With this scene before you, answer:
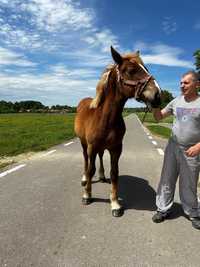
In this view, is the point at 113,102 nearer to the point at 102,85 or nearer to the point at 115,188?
the point at 102,85

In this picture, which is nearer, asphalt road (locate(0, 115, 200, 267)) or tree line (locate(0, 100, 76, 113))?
asphalt road (locate(0, 115, 200, 267))

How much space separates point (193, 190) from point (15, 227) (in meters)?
2.39

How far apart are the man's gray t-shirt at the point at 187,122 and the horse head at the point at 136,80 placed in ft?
1.33

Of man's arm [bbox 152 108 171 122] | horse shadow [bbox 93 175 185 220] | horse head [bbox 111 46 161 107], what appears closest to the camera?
horse head [bbox 111 46 161 107]

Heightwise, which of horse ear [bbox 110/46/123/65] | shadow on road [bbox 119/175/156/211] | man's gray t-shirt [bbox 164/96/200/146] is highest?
horse ear [bbox 110/46/123/65]

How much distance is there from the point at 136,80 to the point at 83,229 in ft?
6.57

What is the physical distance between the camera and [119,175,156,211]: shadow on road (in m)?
5.06

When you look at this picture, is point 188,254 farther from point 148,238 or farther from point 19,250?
point 19,250

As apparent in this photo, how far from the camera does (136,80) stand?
4102 millimetres

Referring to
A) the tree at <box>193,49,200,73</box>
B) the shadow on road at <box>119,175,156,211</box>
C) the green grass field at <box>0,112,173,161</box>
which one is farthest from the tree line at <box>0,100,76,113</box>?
the shadow on road at <box>119,175,156,211</box>

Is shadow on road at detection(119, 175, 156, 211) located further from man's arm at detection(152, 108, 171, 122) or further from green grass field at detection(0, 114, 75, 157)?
green grass field at detection(0, 114, 75, 157)

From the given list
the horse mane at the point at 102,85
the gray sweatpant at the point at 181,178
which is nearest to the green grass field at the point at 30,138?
the horse mane at the point at 102,85

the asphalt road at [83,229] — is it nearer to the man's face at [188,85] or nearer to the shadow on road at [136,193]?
the shadow on road at [136,193]

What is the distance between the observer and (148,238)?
3.74 metres
